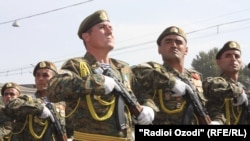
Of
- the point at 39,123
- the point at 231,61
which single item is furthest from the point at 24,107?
the point at 231,61

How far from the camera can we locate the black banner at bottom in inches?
161

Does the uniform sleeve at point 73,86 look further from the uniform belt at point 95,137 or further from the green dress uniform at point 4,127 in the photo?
the green dress uniform at point 4,127

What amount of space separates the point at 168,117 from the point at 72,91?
141 cm

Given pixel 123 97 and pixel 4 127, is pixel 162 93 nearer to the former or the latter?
pixel 123 97

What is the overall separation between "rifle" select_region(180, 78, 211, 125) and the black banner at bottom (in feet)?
1.48

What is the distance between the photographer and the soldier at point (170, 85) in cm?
469

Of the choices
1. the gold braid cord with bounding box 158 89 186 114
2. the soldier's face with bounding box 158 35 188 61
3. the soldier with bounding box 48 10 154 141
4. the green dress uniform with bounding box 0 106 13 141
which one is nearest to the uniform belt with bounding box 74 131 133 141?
the soldier with bounding box 48 10 154 141

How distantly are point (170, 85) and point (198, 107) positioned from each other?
399mm

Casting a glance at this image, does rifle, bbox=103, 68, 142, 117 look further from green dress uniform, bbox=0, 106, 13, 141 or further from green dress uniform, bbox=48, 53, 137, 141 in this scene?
green dress uniform, bbox=0, 106, 13, 141

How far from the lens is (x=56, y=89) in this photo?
380cm

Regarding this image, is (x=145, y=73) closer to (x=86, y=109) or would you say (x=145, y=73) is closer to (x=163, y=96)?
(x=163, y=96)

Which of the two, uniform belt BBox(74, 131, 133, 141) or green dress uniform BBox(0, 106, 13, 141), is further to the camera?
green dress uniform BBox(0, 106, 13, 141)

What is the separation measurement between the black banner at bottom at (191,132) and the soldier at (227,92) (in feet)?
2.36

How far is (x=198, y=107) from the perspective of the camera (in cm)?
483
